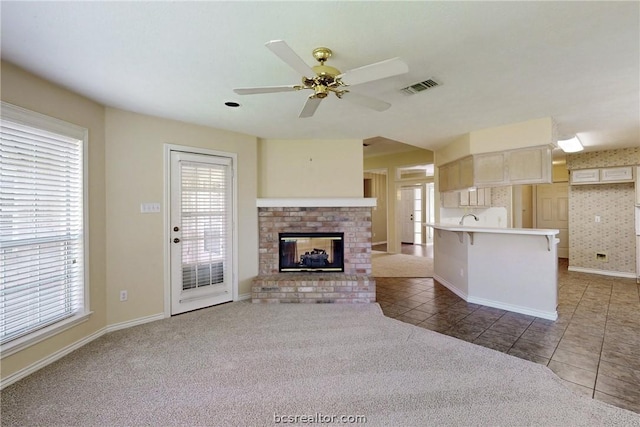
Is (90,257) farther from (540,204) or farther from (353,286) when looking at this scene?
(540,204)

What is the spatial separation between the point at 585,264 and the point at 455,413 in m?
6.04

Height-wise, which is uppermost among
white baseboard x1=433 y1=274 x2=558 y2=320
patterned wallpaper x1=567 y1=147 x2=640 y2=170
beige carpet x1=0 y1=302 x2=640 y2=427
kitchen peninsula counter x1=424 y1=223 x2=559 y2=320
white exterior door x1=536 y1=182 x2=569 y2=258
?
patterned wallpaper x1=567 y1=147 x2=640 y2=170

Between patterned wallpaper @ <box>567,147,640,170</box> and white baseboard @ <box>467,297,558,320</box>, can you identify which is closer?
white baseboard @ <box>467,297,558,320</box>

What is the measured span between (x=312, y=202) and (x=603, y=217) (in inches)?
230

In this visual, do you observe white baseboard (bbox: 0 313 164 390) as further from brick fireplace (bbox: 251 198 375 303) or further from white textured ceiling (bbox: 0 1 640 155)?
white textured ceiling (bbox: 0 1 640 155)

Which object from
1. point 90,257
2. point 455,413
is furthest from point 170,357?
point 455,413

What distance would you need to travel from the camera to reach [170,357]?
2.57 meters

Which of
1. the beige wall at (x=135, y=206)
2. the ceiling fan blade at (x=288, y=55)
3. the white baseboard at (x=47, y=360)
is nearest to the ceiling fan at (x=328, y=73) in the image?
the ceiling fan blade at (x=288, y=55)

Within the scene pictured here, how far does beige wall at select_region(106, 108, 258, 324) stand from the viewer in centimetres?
316

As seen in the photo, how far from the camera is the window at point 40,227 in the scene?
7.27ft

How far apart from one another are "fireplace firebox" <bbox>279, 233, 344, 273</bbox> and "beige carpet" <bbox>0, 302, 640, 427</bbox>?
1.36 meters

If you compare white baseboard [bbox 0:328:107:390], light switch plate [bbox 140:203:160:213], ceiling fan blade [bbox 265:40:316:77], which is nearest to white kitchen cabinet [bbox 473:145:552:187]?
ceiling fan blade [bbox 265:40:316:77]

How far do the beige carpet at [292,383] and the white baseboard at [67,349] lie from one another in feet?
0.20

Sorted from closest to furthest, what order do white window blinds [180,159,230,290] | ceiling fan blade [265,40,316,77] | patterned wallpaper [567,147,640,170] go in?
ceiling fan blade [265,40,316,77] → white window blinds [180,159,230,290] → patterned wallpaper [567,147,640,170]
